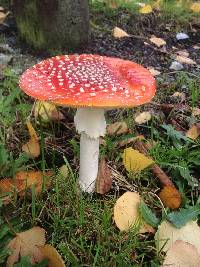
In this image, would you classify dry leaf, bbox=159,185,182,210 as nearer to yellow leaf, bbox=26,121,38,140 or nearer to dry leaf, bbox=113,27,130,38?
yellow leaf, bbox=26,121,38,140

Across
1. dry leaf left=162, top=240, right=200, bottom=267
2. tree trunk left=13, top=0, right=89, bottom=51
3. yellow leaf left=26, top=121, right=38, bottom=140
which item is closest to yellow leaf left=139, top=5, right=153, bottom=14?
tree trunk left=13, top=0, right=89, bottom=51

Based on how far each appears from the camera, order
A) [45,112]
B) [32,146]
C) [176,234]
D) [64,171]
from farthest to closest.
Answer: [45,112]
[32,146]
[64,171]
[176,234]

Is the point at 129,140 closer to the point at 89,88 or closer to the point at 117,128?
the point at 117,128

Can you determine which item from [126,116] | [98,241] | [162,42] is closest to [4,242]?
[98,241]

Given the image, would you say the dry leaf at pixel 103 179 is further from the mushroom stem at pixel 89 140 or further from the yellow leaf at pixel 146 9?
the yellow leaf at pixel 146 9

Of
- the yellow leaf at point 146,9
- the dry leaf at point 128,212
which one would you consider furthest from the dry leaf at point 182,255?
the yellow leaf at point 146,9

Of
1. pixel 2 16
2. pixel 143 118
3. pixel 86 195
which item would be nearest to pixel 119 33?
pixel 2 16
